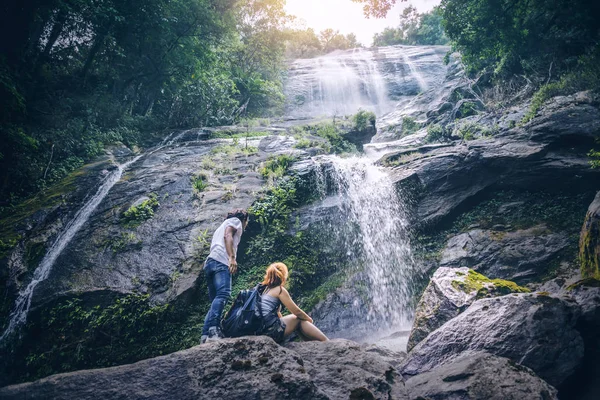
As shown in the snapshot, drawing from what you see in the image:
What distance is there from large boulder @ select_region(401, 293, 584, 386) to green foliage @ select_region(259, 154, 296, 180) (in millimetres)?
6652

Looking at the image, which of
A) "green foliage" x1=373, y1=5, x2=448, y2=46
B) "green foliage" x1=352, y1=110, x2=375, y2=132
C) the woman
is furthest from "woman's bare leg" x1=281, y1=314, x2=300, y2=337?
"green foliage" x1=373, y1=5, x2=448, y2=46

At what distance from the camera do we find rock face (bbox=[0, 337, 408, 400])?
269cm

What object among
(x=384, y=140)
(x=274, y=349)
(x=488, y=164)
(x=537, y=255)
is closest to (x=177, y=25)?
(x=384, y=140)

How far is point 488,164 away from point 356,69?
86.1 feet

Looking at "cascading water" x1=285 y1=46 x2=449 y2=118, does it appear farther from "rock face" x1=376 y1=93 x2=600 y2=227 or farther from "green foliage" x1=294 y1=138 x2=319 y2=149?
"rock face" x1=376 y1=93 x2=600 y2=227

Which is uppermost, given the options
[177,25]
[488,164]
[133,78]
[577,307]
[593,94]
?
[177,25]

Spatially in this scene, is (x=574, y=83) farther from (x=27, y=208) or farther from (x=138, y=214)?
(x=27, y=208)

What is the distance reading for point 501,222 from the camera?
790cm

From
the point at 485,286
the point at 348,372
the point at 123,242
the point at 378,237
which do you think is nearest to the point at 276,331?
the point at 348,372

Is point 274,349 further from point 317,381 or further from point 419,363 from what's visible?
point 419,363

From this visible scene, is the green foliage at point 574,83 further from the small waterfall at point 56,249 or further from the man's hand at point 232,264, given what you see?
the small waterfall at point 56,249

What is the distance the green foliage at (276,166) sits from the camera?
9.57m

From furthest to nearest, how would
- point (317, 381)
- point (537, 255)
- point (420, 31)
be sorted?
point (420, 31)
point (537, 255)
point (317, 381)

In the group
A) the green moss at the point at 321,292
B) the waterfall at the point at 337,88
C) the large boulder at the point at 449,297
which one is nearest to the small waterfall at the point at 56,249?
the green moss at the point at 321,292
